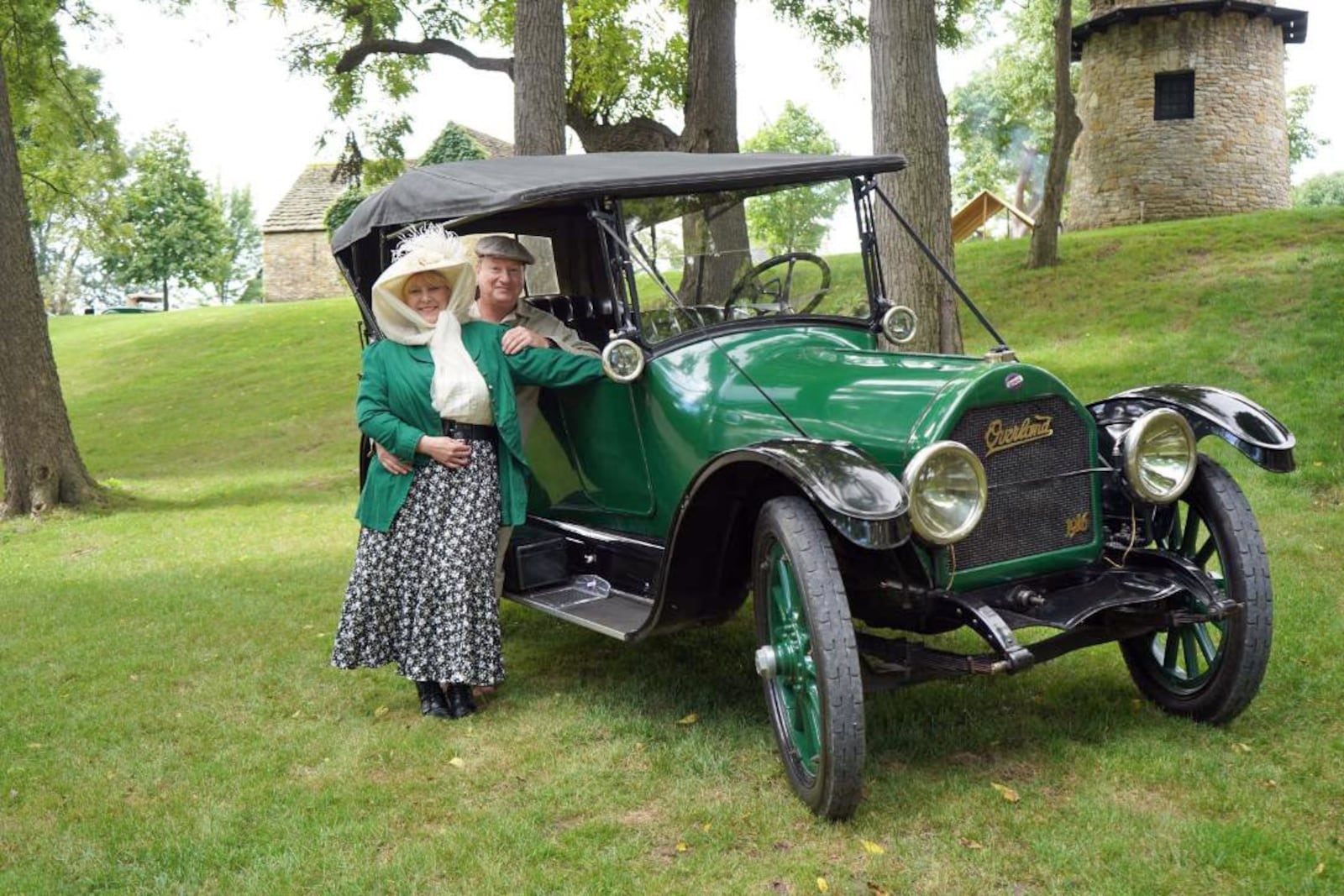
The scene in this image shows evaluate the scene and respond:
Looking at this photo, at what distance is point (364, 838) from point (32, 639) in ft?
12.1

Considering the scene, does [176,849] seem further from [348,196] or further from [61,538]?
[348,196]

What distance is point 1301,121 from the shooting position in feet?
152

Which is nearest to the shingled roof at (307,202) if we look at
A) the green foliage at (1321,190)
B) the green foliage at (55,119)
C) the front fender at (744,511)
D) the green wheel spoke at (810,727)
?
the green foliage at (55,119)

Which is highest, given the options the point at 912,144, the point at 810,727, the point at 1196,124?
the point at 1196,124

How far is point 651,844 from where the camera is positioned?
372cm

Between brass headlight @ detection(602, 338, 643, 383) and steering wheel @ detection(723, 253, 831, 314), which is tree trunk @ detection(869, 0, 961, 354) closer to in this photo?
steering wheel @ detection(723, 253, 831, 314)

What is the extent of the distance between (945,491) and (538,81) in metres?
7.99

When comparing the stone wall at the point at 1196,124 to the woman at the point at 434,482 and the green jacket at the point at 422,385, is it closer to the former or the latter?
the green jacket at the point at 422,385

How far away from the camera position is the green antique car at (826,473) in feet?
12.4

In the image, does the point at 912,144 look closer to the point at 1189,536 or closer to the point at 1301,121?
the point at 1189,536

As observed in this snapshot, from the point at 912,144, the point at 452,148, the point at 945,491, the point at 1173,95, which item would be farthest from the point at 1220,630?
the point at 452,148

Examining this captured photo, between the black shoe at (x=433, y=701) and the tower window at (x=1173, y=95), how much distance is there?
21.1m

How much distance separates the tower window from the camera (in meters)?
22.4

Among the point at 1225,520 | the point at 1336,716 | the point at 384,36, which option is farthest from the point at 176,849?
the point at 384,36
